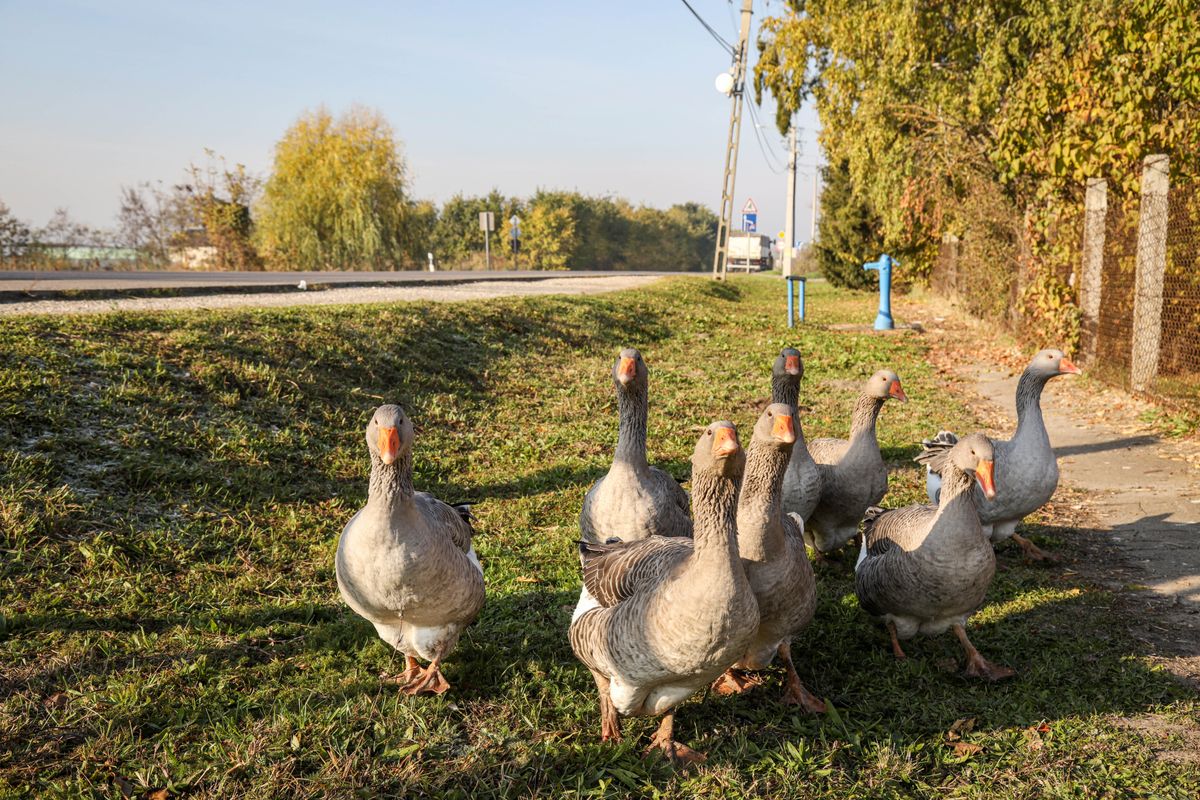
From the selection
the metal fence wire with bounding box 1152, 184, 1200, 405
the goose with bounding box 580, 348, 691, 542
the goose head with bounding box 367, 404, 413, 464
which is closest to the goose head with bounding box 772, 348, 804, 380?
the goose with bounding box 580, 348, 691, 542

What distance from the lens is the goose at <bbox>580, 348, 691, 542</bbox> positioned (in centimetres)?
461

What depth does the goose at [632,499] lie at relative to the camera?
461 cm

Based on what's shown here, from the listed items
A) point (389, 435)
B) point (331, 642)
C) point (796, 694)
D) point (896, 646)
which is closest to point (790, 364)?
point (896, 646)

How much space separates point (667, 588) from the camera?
3242 millimetres

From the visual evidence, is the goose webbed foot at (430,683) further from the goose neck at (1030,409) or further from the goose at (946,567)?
the goose neck at (1030,409)

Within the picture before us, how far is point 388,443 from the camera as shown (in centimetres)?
367

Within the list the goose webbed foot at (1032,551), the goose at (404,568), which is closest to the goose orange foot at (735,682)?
the goose at (404,568)

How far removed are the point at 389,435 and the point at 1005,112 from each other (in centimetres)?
1356

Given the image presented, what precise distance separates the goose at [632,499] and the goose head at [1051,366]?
3.28m

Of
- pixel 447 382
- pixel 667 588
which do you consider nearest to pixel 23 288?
pixel 447 382

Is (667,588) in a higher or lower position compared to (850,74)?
lower

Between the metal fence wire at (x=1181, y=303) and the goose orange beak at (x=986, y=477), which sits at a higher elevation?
the metal fence wire at (x=1181, y=303)

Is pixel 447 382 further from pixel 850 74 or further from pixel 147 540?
pixel 850 74

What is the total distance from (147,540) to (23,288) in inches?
407
